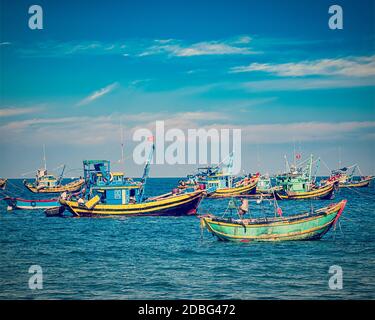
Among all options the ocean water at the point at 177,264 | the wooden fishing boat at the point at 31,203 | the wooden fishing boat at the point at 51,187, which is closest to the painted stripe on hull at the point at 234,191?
the wooden fishing boat at the point at 31,203

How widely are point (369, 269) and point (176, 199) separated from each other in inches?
992

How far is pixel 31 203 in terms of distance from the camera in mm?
63781

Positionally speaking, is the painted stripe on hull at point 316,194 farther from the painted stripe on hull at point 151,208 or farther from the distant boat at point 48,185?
the distant boat at point 48,185

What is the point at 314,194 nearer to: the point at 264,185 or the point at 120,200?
the point at 264,185

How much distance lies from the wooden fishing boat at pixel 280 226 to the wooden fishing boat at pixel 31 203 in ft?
113

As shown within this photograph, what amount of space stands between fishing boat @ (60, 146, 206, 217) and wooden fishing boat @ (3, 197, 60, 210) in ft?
40.9

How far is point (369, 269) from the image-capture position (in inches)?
1055

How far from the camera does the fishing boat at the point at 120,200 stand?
4844 centimetres

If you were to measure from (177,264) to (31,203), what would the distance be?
4020 centimetres

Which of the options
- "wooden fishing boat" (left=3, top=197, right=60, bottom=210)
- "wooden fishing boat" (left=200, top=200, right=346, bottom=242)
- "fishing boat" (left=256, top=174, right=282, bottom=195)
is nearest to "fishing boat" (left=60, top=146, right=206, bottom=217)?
"wooden fishing boat" (left=3, top=197, right=60, bottom=210)

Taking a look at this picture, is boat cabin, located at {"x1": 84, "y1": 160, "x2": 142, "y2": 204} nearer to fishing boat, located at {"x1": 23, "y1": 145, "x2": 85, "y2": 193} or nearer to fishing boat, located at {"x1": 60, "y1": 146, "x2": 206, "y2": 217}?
fishing boat, located at {"x1": 60, "y1": 146, "x2": 206, "y2": 217}

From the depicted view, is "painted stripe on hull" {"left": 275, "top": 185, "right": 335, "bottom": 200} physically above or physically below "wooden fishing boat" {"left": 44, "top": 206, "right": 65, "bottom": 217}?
above

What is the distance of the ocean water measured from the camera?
75.2 feet
